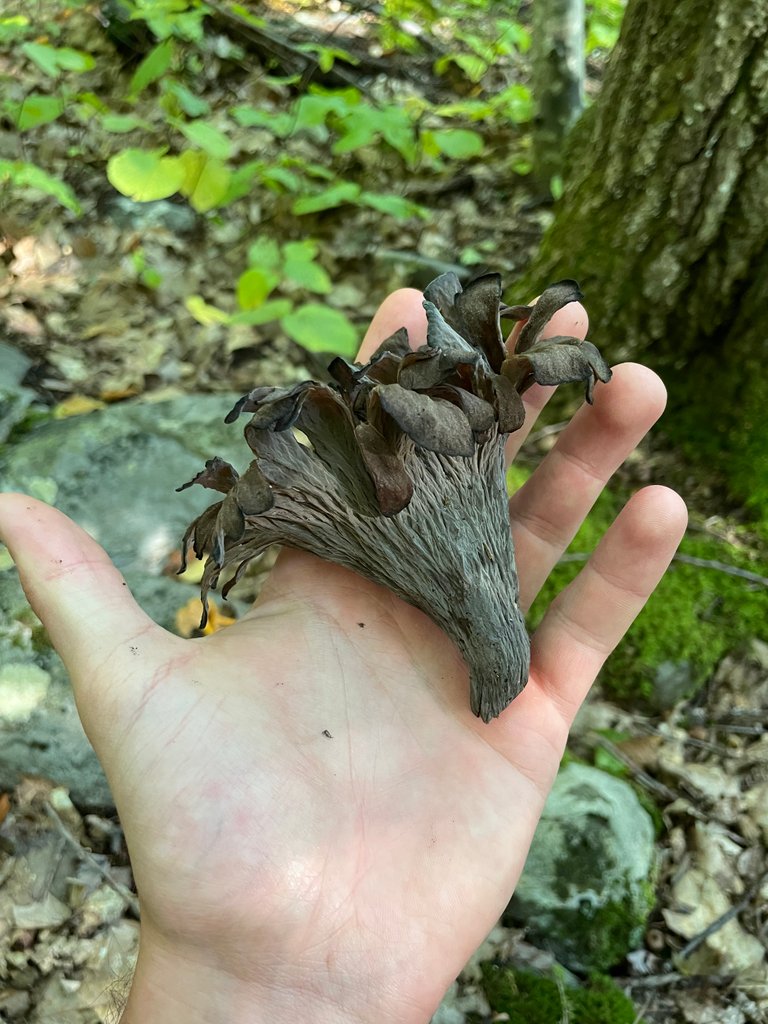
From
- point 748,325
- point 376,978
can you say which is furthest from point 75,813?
point 748,325

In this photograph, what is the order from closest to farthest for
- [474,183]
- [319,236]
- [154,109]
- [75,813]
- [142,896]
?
1. [142,896]
2. [75,813]
3. [319,236]
4. [474,183]
5. [154,109]

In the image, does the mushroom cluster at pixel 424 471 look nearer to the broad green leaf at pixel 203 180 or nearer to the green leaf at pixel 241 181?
the broad green leaf at pixel 203 180

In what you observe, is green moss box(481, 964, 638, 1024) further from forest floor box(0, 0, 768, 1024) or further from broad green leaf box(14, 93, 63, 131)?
broad green leaf box(14, 93, 63, 131)

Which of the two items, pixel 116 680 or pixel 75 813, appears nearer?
pixel 116 680

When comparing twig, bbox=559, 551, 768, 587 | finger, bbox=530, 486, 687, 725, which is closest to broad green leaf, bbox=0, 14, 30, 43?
twig, bbox=559, 551, 768, 587

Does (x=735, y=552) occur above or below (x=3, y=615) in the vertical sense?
above

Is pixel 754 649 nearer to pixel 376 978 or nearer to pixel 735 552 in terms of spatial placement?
pixel 735 552

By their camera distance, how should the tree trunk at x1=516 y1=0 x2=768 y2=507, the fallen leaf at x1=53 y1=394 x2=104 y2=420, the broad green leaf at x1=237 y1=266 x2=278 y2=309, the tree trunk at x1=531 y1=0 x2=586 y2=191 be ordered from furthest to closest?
the tree trunk at x1=531 y1=0 x2=586 y2=191, the fallen leaf at x1=53 y1=394 x2=104 y2=420, the broad green leaf at x1=237 y1=266 x2=278 y2=309, the tree trunk at x1=516 y1=0 x2=768 y2=507
